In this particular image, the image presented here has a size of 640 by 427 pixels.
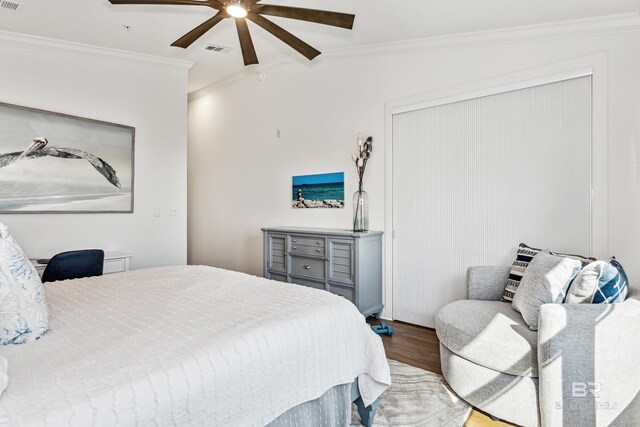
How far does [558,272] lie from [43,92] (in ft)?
15.6

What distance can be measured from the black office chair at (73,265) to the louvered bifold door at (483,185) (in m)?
2.84

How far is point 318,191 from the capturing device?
419 centimetres

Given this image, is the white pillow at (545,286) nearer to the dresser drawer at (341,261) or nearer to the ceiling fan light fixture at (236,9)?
the dresser drawer at (341,261)

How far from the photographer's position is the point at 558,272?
6.71ft

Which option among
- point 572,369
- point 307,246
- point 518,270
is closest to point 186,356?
point 572,369

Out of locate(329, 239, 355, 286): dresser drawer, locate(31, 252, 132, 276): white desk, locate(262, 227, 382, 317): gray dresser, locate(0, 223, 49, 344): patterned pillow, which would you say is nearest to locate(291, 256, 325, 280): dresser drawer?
locate(262, 227, 382, 317): gray dresser

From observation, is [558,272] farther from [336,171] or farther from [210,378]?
[336,171]

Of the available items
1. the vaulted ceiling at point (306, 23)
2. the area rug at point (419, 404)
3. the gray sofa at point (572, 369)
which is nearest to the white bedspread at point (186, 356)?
the area rug at point (419, 404)

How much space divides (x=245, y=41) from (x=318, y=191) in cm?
211

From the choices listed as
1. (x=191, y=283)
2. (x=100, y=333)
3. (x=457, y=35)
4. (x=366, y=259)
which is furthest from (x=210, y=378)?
(x=457, y=35)

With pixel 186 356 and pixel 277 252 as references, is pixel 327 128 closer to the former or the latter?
pixel 277 252

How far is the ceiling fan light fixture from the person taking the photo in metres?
1.93

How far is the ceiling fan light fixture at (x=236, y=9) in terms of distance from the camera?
1930 mm

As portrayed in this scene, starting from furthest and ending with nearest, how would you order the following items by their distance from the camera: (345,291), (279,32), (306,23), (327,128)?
1. (327,128)
2. (345,291)
3. (306,23)
4. (279,32)
